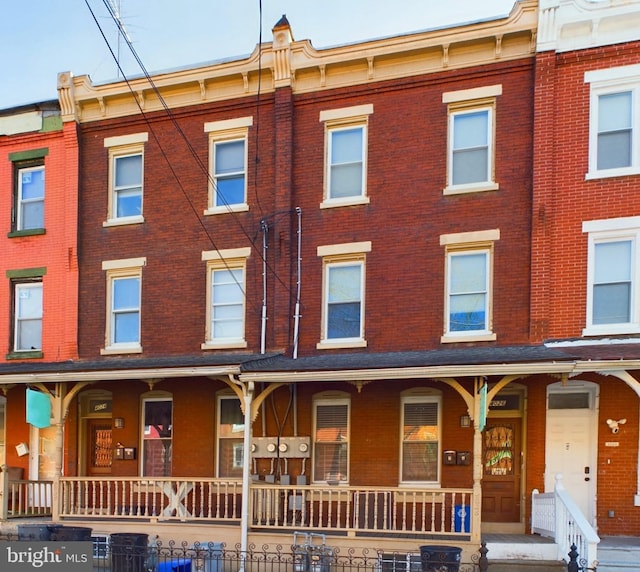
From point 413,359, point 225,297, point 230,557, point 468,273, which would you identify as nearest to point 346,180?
point 468,273

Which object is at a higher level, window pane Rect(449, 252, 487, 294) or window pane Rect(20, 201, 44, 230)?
window pane Rect(20, 201, 44, 230)

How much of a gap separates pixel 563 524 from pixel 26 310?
43.5 ft

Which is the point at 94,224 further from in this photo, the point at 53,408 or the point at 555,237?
the point at 555,237

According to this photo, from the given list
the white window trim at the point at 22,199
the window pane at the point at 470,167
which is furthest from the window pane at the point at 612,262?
the white window trim at the point at 22,199

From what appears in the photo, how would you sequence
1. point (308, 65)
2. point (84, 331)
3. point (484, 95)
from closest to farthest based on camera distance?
point (484, 95) → point (308, 65) → point (84, 331)

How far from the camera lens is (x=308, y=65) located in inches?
564

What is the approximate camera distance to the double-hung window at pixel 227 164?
15.1 meters

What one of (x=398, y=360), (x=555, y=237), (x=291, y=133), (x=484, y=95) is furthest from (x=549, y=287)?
(x=291, y=133)

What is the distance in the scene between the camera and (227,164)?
15352mm

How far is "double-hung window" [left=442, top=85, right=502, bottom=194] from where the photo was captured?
1336cm

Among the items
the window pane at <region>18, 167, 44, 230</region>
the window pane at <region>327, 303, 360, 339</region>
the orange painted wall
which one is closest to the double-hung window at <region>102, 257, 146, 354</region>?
the orange painted wall

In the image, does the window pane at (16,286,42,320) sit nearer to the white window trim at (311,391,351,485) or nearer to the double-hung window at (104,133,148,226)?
the double-hung window at (104,133,148,226)

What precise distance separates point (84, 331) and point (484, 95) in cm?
1067

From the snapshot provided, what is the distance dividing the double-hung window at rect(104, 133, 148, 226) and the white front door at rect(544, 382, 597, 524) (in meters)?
10.3
